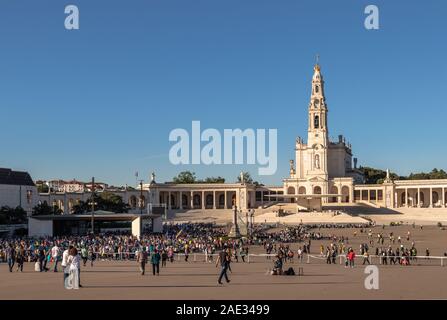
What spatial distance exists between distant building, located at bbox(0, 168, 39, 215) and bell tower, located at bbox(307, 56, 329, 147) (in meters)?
54.4

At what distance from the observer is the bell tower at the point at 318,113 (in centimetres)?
12644

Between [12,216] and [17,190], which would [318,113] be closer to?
[17,190]

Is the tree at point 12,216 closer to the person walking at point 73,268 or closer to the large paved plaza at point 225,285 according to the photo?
the large paved plaza at point 225,285

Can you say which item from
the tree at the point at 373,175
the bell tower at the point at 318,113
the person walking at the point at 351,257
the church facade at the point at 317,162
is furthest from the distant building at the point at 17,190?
the tree at the point at 373,175

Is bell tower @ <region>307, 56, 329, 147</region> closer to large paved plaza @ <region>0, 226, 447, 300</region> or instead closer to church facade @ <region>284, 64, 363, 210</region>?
church facade @ <region>284, 64, 363, 210</region>

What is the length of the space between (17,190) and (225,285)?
86.1m

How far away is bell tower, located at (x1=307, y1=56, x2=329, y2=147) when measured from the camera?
126 metres

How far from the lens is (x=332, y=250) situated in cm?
3269

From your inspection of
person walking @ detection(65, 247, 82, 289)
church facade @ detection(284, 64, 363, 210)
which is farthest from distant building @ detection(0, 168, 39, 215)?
person walking @ detection(65, 247, 82, 289)

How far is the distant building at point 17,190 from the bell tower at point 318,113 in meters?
54.4

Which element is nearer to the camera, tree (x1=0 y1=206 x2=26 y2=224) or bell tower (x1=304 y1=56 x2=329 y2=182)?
tree (x1=0 y1=206 x2=26 y2=224)
